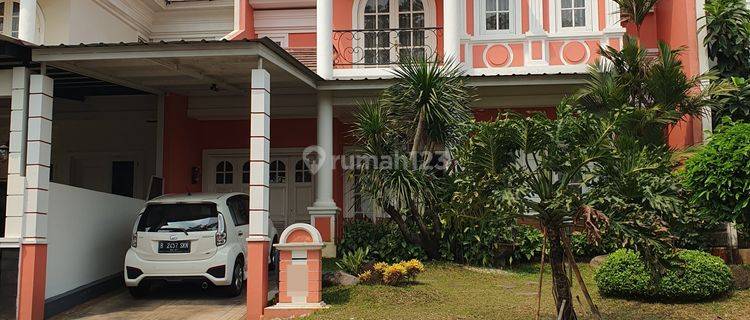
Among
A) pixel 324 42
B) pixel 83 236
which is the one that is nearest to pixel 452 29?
pixel 324 42

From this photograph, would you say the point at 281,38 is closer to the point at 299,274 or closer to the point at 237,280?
the point at 237,280

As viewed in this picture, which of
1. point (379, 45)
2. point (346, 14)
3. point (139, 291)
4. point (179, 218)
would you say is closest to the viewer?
point (179, 218)

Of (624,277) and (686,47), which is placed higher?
(686,47)

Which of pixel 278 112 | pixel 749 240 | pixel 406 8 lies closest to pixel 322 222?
pixel 278 112

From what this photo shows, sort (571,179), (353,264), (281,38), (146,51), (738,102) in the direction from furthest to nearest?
(281,38), (738,102), (353,264), (146,51), (571,179)

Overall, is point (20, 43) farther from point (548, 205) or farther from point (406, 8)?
point (406, 8)

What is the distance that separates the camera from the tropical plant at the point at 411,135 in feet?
37.6

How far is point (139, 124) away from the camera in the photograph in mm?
15172

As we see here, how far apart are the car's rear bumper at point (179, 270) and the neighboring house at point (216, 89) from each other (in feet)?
3.39

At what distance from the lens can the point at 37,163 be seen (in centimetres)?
958

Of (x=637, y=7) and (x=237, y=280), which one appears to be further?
(x=637, y=7)

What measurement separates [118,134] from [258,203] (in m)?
7.28

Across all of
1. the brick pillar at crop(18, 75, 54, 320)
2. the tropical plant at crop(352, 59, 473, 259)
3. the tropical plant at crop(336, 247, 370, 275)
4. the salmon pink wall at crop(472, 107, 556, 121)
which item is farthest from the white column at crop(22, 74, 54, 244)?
the salmon pink wall at crop(472, 107, 556, 121)

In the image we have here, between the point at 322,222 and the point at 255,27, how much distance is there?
231 inches
